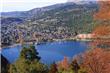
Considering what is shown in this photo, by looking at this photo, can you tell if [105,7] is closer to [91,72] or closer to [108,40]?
[108,40]

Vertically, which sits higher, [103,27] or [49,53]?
[103,27]

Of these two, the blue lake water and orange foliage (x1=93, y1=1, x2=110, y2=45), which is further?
the blue lake water

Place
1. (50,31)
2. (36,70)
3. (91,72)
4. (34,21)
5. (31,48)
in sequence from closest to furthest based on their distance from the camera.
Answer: (36,70)
(91,72)
(31,48)
(50,31)
(34,21)

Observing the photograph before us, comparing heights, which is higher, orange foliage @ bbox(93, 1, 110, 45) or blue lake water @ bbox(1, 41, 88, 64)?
orange foliage @ bbox(93, 1, 110, 45)

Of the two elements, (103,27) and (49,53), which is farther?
(49,53)

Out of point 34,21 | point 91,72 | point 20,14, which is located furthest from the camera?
point 20,14

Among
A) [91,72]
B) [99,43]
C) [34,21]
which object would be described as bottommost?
[34,21]

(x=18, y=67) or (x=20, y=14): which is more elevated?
(x=18, y=67)

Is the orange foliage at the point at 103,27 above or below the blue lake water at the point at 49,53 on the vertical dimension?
above

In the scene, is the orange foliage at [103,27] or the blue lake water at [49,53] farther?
the blue lake water at [49,53]

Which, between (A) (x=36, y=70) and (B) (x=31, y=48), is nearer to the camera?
(A) (x=36, y=70)

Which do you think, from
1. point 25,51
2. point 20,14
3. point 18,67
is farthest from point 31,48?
point 20,14
